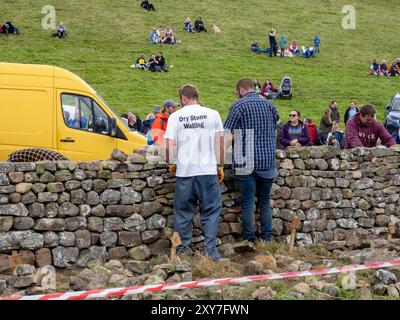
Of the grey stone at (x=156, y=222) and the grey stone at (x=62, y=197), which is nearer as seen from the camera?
the grey stone at (x=62, y=197)

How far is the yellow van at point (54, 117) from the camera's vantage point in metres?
11.5

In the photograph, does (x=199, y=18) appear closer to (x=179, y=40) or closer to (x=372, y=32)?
(x=179, y=40)

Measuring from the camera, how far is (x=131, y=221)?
9438 mm

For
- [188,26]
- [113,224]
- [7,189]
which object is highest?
[188,26]

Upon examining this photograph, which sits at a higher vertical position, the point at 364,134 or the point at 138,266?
the point at 364,134

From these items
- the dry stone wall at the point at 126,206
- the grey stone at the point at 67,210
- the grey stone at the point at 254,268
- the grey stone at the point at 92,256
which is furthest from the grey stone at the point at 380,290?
the grey stone at the point at 67,210

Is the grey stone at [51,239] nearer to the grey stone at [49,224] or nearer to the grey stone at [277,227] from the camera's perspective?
the grey stone at [49,224]

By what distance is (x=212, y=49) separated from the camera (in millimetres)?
43594

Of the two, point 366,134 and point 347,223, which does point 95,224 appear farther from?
point 366,134

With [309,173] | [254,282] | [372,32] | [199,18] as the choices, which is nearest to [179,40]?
[199,18]

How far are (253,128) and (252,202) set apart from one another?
38.9 inches

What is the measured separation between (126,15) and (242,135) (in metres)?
40.5

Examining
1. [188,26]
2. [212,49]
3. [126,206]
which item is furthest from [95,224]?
[188,26]

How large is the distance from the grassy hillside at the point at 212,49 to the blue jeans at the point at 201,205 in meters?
18.0
